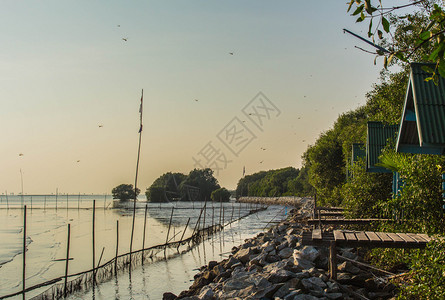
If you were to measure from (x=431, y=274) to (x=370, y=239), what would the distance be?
2129mm

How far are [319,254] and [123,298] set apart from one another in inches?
246

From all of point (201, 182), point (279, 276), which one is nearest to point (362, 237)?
point (279, 276)

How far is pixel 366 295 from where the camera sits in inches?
343

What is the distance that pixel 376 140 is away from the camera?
14.7 metres

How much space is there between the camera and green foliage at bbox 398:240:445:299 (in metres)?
6.18

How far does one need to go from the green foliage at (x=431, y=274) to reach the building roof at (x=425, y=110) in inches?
61.5

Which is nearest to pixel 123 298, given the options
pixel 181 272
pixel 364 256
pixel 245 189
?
pixel 181 272

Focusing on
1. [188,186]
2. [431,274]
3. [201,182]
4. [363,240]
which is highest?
[201,182]

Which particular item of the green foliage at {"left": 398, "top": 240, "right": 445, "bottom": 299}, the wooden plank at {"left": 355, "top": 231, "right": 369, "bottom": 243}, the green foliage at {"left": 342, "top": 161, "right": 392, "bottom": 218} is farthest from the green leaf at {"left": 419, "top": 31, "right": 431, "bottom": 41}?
the green foliage at {"left": 342, "top": 161, "right": 392, "bottom": 218}

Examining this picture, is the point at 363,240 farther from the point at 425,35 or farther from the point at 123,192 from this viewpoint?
the point at 123,192

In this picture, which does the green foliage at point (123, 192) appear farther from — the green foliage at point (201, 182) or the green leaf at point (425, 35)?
the green leaf at point (425, 35)

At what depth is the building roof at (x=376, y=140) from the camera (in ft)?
45.9

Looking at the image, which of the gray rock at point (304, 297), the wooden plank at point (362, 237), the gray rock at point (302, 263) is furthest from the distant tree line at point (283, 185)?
the gray rock at point (304, 297)

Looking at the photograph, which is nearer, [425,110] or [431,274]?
[431,274]
